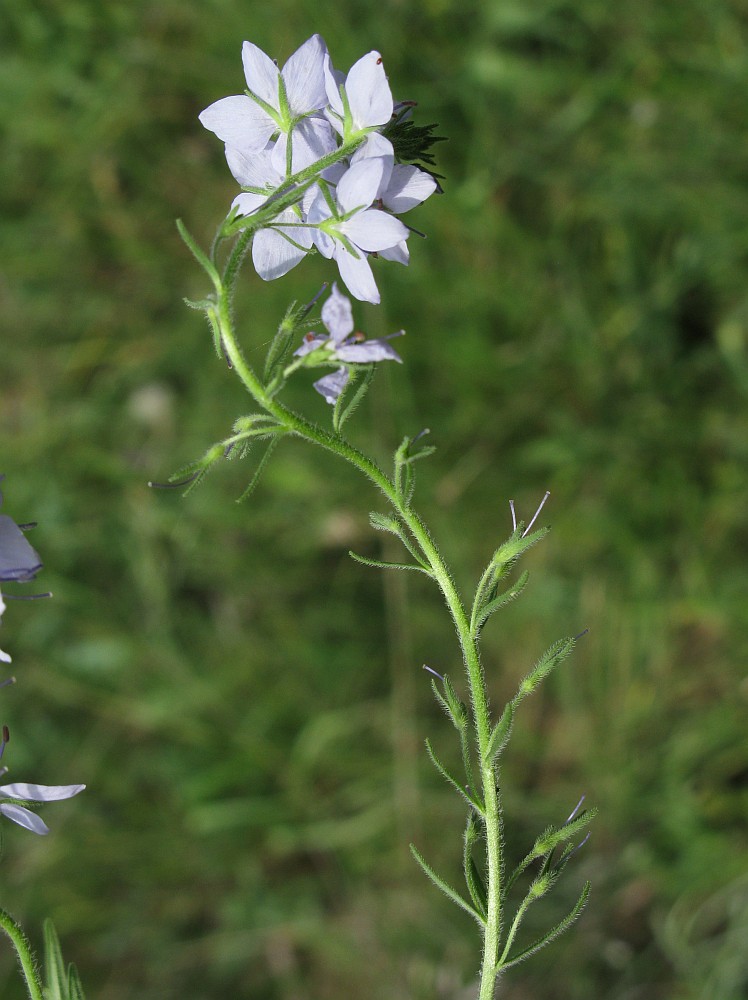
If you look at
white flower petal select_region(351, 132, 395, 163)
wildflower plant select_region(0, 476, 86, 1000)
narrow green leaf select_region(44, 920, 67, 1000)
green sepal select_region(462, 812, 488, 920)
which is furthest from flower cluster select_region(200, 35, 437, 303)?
narrow green leaf select_region(44, 920, 67, 1000)

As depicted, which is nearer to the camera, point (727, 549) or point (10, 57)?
point (727, 549)

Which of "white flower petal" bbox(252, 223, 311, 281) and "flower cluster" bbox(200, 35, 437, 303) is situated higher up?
"flower cluster" bbox(200, 35, 437, 303)

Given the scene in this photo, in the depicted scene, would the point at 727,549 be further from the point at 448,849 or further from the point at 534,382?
the point at 448,849

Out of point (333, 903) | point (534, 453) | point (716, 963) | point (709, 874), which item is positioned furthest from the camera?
point (333, 903)

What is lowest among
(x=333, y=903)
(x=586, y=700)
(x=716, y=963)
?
(x=333, y=903)

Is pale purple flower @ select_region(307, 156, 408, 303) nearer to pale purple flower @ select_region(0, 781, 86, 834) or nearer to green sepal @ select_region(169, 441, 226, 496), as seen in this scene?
green sepal @ select_region(169, 441, 226, 496)

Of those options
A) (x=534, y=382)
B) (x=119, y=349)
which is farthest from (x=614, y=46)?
(x=119, y=349)

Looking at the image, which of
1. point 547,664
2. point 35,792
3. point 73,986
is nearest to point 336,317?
point 547,664
